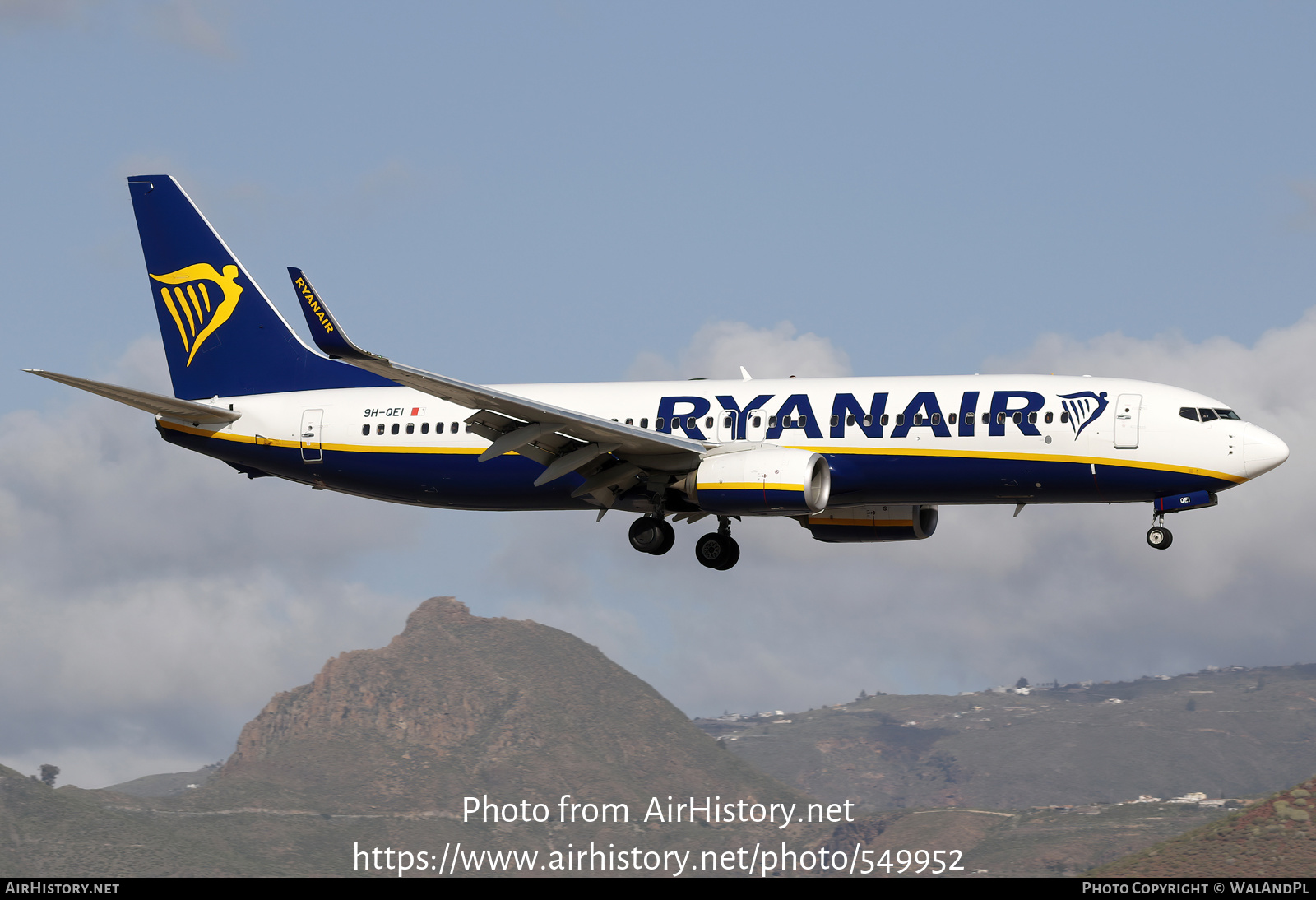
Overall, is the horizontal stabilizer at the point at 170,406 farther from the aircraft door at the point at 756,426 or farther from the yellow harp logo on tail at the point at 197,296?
the aircraft door at the point at 756,426

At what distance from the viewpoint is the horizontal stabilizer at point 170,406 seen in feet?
163

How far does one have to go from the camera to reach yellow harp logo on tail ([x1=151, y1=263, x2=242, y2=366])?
190ft

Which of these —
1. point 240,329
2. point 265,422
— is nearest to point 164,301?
point 240,329

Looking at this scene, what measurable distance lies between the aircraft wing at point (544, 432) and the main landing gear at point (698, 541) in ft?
4.44

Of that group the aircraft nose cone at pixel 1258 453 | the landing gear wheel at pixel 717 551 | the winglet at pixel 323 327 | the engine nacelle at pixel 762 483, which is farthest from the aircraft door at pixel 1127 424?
the winglet at pixel 323 327

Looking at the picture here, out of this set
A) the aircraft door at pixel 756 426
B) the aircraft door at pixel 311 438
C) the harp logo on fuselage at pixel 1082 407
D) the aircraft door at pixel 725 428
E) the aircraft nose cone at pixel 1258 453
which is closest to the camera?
the aircraft nose cone at pixel 1258 453

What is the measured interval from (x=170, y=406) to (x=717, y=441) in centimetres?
Answer: 1870

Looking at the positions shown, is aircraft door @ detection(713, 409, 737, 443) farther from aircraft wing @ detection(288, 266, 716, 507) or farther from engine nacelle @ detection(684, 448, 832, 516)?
engine nacelle @ detection(684, 448, 832, 516)

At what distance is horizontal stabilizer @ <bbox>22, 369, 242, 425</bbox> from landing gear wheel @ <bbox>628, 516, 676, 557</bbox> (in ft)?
48.5

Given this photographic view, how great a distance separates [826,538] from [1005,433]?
378 inches

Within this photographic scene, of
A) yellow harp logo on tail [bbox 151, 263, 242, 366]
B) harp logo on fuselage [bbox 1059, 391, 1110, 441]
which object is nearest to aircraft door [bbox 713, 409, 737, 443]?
harp logo on fuselage [bbox 1059, 391, 1110, 441]

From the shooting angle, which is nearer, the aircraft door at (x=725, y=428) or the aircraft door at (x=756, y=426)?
the aircraft door at (x=756, y=426)

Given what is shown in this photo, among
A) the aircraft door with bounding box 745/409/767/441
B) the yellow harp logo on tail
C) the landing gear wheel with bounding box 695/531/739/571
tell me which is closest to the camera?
the aircraft door with bounding box 745/409/767/441

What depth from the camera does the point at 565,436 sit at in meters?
46.6
